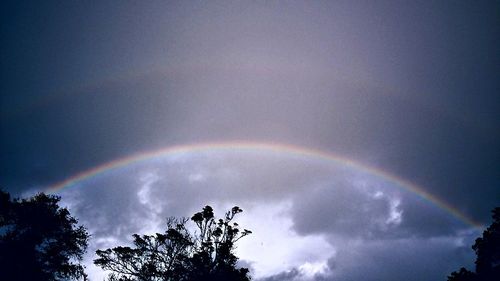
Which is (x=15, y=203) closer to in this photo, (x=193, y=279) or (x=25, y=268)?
(x=25, y=268)

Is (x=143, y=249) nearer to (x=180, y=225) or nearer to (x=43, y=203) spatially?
(x=180, y=225)

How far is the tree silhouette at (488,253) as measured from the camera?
1400 inches

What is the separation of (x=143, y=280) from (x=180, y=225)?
674 cm

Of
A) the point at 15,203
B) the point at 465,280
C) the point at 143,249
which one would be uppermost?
the point at 15,203

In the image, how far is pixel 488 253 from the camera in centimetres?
3662

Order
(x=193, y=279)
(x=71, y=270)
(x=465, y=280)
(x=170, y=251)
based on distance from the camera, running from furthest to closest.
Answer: (x=465, y=280)
(x=170, y=251)
(x=71, y=270)
(x=193, y=279)

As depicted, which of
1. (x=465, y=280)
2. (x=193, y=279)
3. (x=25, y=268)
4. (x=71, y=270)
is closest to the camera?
(x=25, y=268)

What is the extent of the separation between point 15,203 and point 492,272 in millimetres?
51567

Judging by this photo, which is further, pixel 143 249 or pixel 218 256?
pixel 143 249

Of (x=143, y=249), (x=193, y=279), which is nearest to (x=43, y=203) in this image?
(x=143, y=249)

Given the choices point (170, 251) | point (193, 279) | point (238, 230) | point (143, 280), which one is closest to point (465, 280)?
point (238, 230)

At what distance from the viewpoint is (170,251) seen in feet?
116

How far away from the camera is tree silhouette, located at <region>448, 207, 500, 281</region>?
35.6 metres

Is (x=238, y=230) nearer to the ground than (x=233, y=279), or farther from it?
farther from it
